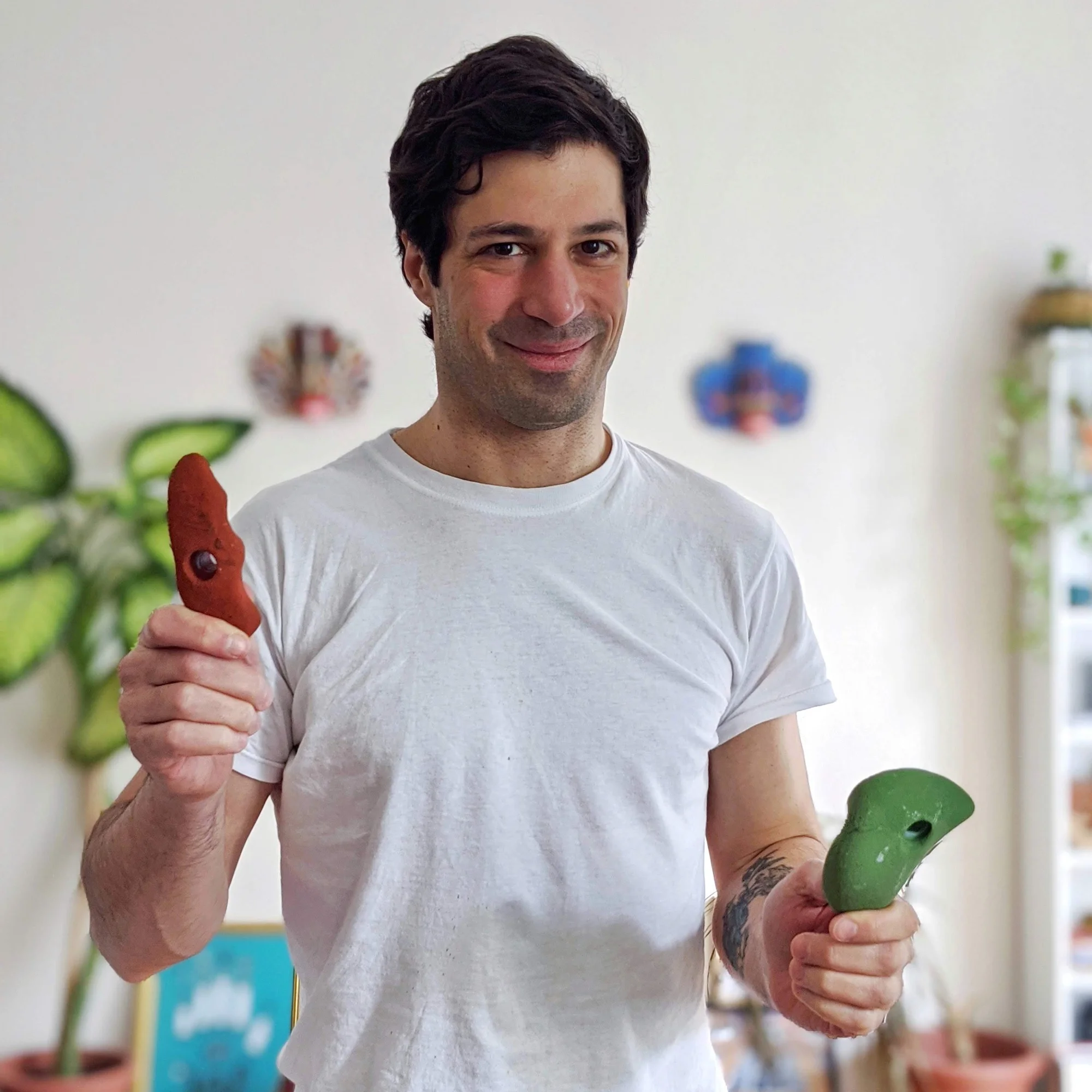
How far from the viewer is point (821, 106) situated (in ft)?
10.1

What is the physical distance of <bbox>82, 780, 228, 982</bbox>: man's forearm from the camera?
97cm

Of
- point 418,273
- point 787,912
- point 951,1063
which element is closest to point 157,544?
point 418,273

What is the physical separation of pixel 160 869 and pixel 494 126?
696mm

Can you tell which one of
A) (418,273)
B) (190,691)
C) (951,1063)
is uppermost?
(418,273)

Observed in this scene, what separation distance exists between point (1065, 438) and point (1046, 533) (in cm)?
23

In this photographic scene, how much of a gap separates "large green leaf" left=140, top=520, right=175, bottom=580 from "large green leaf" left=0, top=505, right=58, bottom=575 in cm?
20

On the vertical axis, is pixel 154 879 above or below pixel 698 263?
below

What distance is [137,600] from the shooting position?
8.85ft

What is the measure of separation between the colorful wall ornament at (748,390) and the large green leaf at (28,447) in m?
1.45

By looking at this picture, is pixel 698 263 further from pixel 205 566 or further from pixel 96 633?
pixel 205 566

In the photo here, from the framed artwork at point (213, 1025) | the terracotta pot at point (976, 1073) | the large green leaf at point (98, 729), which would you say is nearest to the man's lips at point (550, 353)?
the large green leaf at point (98, 729)

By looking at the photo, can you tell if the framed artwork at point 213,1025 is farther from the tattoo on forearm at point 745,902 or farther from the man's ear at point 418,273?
the man's ear at point 418,273

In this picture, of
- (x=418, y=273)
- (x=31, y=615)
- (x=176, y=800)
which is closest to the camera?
(x=176, y=800)

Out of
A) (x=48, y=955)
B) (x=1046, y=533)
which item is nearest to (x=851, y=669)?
(x=1046, y=533)
